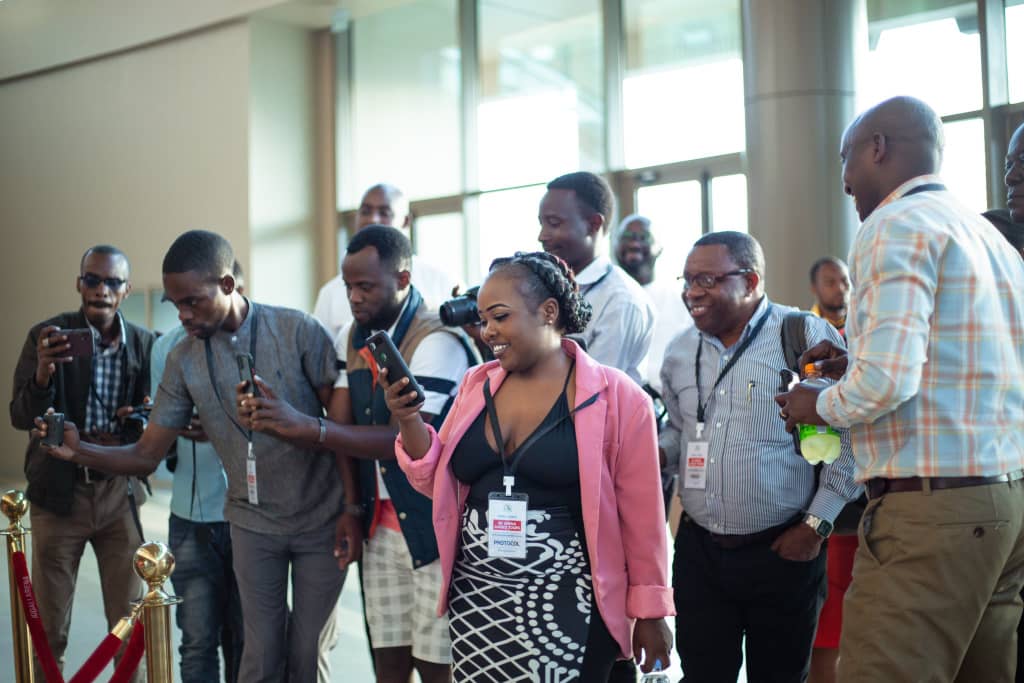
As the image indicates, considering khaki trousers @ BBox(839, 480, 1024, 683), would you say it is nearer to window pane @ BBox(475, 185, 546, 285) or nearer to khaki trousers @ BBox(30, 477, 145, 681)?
khaki trousers @ BBox(30, 477, 145, 681)

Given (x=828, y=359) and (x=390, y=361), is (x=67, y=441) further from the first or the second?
(x=828, y=359)

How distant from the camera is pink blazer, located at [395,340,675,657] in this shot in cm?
257

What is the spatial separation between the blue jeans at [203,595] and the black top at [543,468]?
1945 mm

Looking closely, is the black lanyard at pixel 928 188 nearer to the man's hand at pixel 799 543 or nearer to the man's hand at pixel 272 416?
the man's hand at pixel 799 543

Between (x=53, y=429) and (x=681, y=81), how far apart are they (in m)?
6.80

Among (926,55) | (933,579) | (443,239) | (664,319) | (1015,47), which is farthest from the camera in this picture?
(443,239)

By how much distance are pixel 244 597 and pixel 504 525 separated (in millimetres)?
1437

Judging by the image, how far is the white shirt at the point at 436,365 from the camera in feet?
11.1

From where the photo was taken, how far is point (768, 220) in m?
7.60

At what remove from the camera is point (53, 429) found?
12.2ft

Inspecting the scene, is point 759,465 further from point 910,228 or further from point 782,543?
point 910,228

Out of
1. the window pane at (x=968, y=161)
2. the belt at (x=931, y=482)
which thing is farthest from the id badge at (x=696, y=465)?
the window pane at (x=968, y=161)

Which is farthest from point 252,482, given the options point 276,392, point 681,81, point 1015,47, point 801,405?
point 681,81

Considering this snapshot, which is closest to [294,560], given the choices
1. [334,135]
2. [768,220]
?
[768,220]
